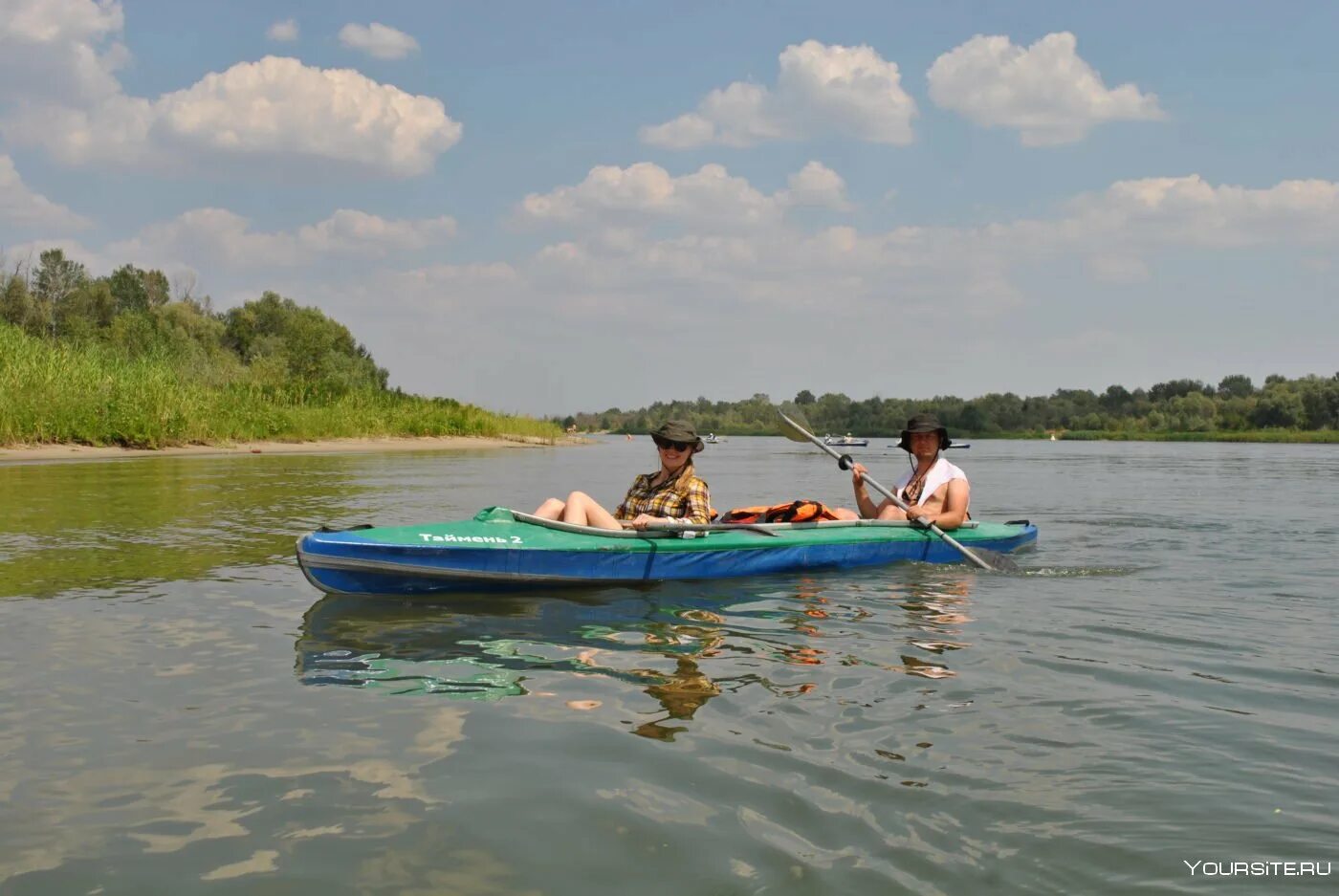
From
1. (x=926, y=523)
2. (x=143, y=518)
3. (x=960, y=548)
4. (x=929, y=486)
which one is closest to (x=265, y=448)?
(x=143, y=518)

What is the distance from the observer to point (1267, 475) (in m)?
23.5

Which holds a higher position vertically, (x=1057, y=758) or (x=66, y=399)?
(x=66, y=399)

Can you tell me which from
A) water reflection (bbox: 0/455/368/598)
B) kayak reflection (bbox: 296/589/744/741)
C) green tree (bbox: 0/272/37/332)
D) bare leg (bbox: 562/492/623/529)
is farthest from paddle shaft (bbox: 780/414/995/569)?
green tree (bbox: 0/272/37/332)

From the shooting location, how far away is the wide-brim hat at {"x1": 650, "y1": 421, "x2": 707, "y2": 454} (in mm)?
7426

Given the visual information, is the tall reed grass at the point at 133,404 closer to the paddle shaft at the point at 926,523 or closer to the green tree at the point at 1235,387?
the paddle shaft at the point at 926,523

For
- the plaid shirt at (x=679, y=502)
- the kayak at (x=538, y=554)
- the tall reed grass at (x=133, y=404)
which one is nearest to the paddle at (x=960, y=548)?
the kayak at (x=538, y=554)

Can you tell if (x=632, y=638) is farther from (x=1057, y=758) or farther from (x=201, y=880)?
(x=201, y=880)

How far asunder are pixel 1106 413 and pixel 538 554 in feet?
297

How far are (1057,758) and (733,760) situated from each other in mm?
1191

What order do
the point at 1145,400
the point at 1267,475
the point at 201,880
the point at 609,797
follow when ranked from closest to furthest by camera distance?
the point at 201,880 → the point at 609,797 → the point at 1267,475 → the point at 1145,400

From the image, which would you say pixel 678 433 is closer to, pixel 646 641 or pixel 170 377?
pixel 646 641

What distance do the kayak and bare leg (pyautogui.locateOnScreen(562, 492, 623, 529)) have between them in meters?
0.28

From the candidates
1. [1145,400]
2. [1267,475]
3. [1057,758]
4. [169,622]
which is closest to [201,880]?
[1057,758]

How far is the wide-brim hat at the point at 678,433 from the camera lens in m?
7.43
